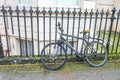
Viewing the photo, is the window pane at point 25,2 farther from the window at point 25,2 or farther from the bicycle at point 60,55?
the bicycle at point 60,55

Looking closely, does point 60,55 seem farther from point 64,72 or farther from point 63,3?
point 63,3

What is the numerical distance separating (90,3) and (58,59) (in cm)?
Answer: 272

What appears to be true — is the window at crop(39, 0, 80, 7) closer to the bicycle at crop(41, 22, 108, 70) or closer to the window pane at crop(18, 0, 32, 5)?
the window pane at crop(18, 0, 32, 5)

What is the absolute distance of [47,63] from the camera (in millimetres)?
3961

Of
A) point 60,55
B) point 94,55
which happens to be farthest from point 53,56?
point 94,55

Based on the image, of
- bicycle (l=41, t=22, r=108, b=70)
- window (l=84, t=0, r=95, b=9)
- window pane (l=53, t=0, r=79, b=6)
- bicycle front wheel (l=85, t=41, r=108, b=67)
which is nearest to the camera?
bicycle (l=41, t=22, r=108, b=70)

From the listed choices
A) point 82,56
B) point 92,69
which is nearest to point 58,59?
point 82,56

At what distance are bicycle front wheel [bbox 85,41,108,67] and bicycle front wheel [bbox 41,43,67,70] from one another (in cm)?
61

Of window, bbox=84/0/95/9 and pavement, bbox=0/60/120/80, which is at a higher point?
window, bbox=84/0/95/9

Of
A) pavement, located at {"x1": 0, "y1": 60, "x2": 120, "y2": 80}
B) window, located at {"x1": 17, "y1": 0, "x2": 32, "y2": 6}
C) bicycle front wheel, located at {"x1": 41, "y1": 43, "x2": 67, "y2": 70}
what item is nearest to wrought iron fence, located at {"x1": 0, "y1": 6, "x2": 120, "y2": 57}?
window, located at {"x1": 17, "y1": 0, "x2": 32, "y2": 6}

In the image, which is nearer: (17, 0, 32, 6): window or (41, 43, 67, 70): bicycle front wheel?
(41, 43, 67, 70): bicycle front wheel

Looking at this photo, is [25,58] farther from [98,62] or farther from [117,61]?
[117,61]

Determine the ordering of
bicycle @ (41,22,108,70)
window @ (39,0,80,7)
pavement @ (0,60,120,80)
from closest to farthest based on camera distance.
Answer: pavement @ (0,60,120,80), bicycle @ (41,22,108,70), window @ (39,0,80,7)

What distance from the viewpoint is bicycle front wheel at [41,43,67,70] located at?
3.74 metres
